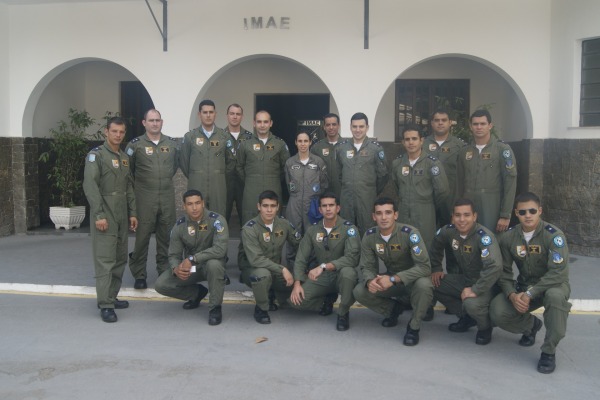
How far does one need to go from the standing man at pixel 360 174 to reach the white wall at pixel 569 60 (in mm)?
3229

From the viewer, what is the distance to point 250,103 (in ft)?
34.9

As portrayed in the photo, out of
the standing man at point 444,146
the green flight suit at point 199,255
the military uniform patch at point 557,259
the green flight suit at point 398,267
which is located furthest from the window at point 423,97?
the military uniform patch at point 557,259

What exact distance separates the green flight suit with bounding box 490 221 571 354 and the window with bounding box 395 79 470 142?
218 inches

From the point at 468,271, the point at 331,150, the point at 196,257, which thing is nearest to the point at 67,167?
the point at 331,150

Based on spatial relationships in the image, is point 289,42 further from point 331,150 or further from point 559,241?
point 559,241

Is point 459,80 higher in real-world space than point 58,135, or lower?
higher

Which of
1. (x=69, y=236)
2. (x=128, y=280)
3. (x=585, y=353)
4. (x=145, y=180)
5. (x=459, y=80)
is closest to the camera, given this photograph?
(x=585, y=353)

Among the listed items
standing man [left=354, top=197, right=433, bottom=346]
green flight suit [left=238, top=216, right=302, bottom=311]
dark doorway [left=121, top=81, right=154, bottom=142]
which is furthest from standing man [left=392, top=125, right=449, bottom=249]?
dark doorway [left=121, top=81, right=154, bottom=142]

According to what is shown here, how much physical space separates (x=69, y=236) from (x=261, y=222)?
201 inches

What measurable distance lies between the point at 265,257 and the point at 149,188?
1.52m

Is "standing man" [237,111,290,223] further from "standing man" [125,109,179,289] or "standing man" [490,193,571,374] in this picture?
"standing man" [490,193,571,374]

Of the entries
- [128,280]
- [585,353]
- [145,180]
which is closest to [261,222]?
[145,180]

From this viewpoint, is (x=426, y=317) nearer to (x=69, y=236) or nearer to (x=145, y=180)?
(x=145, y=180)

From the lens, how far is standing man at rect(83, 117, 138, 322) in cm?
536
